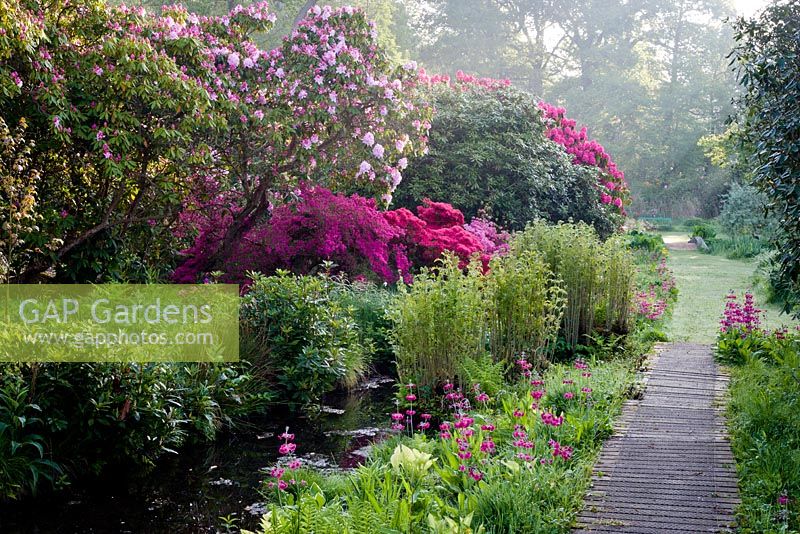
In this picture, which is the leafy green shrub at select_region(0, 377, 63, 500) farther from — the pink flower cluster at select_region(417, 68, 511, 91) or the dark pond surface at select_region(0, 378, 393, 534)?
the pink flower cluster at select_region(417, 68, 511, 91)

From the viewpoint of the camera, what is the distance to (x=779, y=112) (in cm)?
527

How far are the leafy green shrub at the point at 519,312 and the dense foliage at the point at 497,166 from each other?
208 inches

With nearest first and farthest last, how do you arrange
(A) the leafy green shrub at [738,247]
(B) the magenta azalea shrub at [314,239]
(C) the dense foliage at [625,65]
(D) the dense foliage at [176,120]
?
1. (D) the dense foliage at [176,120]
2. (B) the magenta azalea shrub at [314,239]
3. (A) the leafy green shrub at [738,247]
4. (C) the dense foliage at [625,65]

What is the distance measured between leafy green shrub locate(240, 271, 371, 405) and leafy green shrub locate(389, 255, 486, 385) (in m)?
0.74

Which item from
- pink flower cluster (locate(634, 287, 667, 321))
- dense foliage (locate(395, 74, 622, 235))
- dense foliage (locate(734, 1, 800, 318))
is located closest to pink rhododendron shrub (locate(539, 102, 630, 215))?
dense foliage (locate(395, 74, 622, 235))

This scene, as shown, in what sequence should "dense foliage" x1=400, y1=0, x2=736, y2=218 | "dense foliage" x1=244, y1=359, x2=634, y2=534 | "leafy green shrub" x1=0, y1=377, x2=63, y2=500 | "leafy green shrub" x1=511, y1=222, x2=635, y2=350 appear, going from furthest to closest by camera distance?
"dense foliage" x1=400, y1=0, x2=736, y2=218 → "leafy green shrub" x1=511, y1=222, x2=635, y2=350 → "leafy green shrub" x1=0, y1=377, x2=63, y2=500 → "dense foliage" x1=244, y1=359, x2=634, y2=534

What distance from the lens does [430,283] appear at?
5.82 m

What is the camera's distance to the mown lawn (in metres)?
8.36

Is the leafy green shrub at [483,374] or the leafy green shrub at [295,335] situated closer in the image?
the leafy green shrub at [483,374]

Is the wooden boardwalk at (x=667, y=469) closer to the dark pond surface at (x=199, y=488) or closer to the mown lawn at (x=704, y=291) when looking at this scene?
the dark pond surface at (x=199, y=488)

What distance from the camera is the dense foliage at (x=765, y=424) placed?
11.4 ft

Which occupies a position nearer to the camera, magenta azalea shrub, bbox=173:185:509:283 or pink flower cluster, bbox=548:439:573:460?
pink flower cluster, bbox=548:439:573:460

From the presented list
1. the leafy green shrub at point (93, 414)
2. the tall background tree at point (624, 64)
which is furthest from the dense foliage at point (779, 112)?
the tall background tree at point (624, 64)

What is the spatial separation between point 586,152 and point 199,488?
1151 cm
